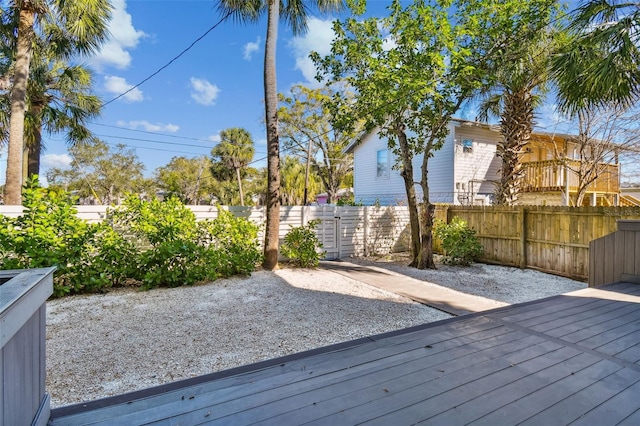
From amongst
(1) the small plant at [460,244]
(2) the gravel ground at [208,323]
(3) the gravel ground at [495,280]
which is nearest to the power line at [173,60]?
(2) the gravel ground at [208,323]

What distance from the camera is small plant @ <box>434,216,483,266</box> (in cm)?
770

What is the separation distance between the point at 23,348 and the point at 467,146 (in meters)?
13.5

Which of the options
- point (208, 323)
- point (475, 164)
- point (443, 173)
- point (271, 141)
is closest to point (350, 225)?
point (271, 141)

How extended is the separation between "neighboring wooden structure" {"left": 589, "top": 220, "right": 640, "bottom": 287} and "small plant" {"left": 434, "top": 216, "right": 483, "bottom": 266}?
110 inches

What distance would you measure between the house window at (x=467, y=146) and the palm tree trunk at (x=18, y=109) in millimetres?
13038

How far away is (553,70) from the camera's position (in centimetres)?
529

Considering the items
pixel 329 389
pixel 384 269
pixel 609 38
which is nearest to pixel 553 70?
pixel 609 38

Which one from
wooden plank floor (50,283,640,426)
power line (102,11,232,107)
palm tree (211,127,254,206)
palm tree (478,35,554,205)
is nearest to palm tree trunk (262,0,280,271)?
power line (102,11,232,107)

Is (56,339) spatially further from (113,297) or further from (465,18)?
(465,18)

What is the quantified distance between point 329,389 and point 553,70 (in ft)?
19.5

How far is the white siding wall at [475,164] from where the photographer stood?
1249 cm

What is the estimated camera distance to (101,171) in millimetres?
27219

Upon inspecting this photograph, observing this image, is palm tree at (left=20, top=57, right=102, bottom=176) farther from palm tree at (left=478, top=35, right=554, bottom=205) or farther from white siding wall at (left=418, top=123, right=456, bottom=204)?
white siding wall at (left=418, top=123, right=456, bottom=204)

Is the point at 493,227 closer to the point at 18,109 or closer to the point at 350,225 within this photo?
the point at 350,225
